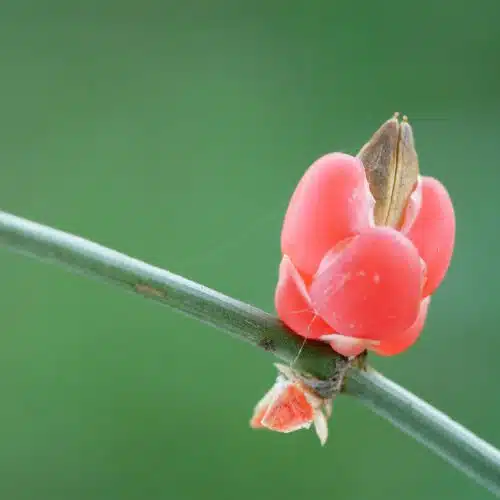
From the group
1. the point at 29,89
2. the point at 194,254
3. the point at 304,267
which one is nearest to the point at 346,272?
the point at 304,267

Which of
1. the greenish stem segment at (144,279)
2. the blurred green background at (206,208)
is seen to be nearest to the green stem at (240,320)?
the greenish stem segment at (144,279)

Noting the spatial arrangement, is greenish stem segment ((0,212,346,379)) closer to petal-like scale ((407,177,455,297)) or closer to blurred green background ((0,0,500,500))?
petal-like scale ((407,177,455,297))

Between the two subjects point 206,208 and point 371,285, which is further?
point 206,208

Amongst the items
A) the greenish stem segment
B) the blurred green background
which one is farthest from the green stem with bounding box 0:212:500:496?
the blurred green background

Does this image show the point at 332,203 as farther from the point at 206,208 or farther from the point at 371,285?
the point at 206,208

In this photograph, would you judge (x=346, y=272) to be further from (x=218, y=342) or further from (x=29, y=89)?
(x=29, y=89)

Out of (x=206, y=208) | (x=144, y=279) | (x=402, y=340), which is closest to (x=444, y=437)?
(x=402, y=340)
